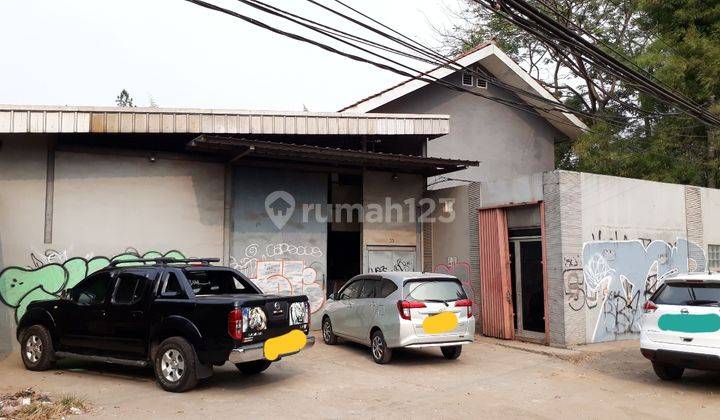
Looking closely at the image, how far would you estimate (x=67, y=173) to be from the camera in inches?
472

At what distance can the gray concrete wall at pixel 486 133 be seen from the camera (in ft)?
57.9

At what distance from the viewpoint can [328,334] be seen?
1237 centimetres

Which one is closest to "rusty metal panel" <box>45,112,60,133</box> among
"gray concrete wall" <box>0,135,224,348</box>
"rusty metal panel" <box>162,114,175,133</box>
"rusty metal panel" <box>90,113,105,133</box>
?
"rusty metal panel" <box>90,113,105,133</box>

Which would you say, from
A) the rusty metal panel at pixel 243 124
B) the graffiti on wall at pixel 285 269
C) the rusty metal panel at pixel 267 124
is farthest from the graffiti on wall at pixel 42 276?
the rusty metal panel at pixel 267 124

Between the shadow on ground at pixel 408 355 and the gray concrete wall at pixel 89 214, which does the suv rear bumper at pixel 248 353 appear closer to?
the shadow on ground at pixel 408 355

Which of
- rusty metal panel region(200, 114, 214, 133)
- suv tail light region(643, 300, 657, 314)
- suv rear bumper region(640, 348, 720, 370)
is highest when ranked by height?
rusty metal panel region(200, 114, 214, 133)

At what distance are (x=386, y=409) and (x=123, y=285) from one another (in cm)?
451

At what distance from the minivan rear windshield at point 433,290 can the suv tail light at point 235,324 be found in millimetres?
3332

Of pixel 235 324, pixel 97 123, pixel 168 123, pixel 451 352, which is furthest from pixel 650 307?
pixel 97 123

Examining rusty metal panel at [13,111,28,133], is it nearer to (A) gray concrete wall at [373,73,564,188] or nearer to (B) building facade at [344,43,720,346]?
(B) building facade at [344,43,720,346]

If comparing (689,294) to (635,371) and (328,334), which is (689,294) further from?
(328,334)

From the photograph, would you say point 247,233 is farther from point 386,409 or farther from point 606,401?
point 606,401

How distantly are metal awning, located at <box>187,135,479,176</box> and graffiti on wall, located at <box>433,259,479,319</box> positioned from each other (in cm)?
250

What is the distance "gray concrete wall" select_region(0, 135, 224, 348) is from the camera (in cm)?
1153
